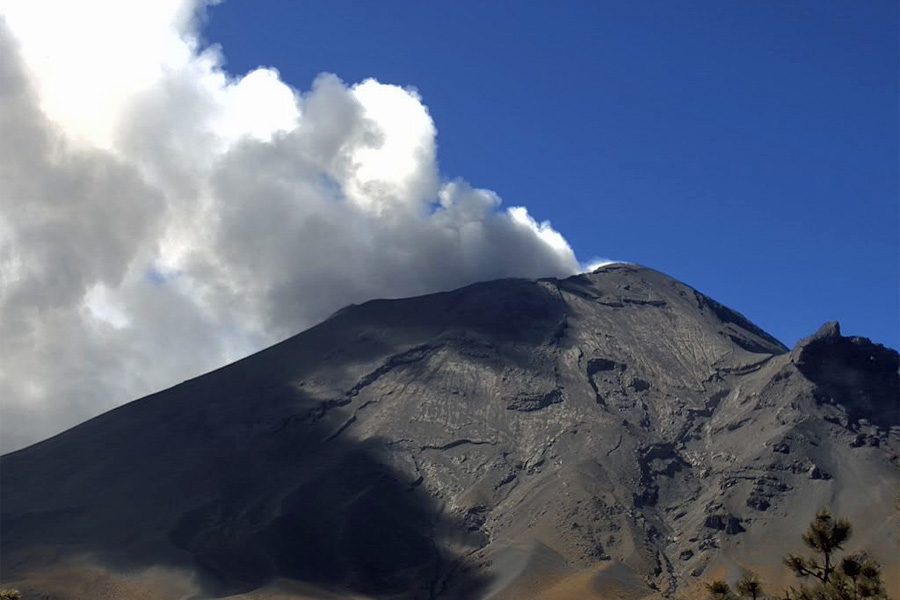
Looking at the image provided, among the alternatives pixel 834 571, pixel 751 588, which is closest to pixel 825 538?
pixel 834 571

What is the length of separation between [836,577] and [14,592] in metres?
32.4

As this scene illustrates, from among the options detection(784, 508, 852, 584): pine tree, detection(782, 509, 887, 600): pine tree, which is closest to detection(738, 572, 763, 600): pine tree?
detection(782, 509, 887, 600): pine tree

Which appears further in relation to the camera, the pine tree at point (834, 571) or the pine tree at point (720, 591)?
the pine tree at point (720, 591)

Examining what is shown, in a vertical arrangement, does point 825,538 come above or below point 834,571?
above

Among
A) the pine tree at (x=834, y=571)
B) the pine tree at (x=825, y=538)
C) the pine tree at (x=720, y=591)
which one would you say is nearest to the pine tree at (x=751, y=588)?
the pine tree at (x=720, y=591)

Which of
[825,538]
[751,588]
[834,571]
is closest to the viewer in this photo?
[825,538]

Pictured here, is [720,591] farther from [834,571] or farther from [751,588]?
[834,571]

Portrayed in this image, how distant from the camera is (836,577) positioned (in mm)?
30859

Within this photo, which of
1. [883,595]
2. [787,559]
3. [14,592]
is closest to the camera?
[883,595]

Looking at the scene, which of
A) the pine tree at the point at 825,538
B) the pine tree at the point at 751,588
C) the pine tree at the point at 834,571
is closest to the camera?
the pine tree at the point at 834,571

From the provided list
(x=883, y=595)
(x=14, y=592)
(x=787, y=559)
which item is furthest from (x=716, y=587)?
(x=14, y=592)

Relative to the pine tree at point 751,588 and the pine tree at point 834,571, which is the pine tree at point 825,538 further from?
the pine tree at point 751,588

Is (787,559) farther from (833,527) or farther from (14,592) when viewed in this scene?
(14,592)

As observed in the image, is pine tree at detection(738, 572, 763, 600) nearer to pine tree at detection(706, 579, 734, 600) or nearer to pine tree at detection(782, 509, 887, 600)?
pine tree at detection(706, 579, 734, 600)
